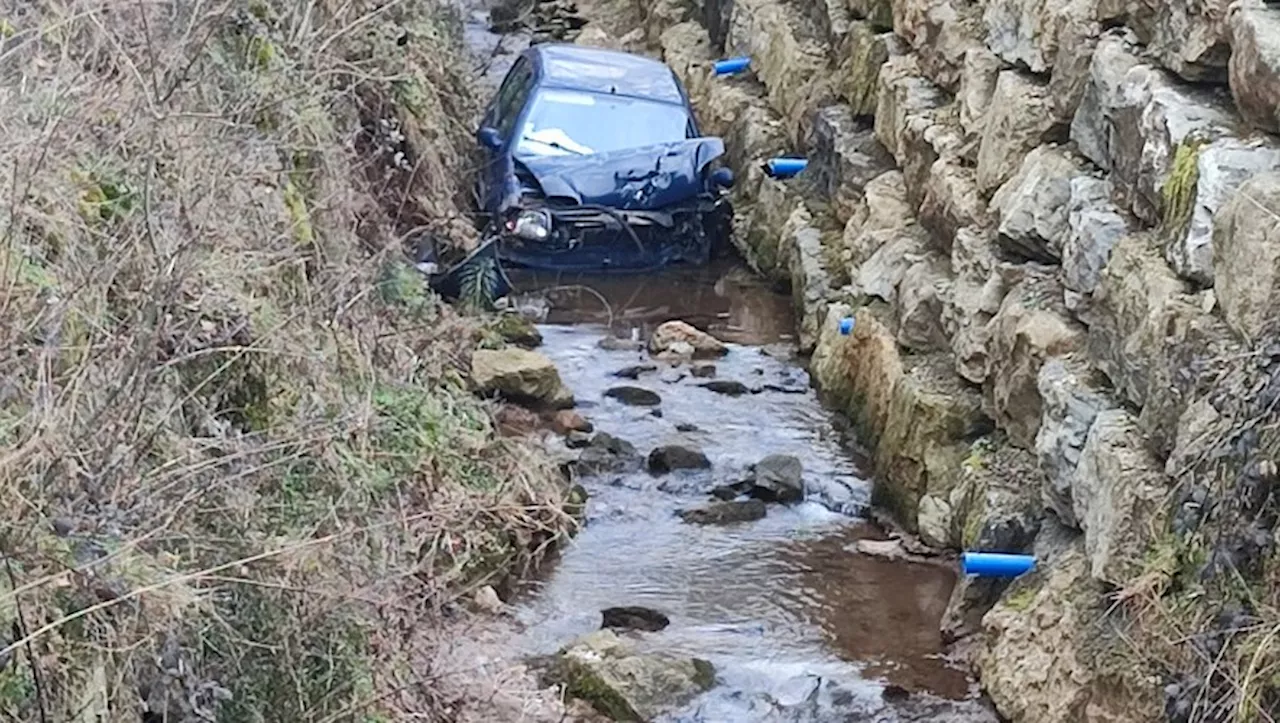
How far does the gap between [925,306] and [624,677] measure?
3.65 meters

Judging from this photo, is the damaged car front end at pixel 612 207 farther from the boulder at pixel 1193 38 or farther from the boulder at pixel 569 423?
the boulder at pixel 1193 38

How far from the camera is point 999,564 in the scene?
757cm

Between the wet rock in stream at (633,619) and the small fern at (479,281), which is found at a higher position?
the small fern at (479,281)

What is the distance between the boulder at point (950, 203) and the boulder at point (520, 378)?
2336 mm

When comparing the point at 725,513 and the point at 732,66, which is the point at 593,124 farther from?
the point at 725,513

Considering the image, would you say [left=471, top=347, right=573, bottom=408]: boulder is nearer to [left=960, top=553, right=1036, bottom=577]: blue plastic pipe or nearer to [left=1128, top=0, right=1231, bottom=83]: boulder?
[left=960, top=553, right=1036, bottom=577]: blue plastic pipe

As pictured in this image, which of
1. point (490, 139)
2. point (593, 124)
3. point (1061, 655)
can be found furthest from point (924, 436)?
point (490, 139)

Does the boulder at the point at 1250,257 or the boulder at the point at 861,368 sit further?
the boulder at the point at 861,368

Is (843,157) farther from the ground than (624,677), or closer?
farther from the ground

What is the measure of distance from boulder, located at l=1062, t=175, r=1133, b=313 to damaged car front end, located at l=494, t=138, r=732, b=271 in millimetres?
4885

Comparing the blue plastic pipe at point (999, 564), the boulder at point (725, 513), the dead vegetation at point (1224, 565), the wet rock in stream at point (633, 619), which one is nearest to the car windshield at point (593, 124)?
the boulder at point (725, 513)

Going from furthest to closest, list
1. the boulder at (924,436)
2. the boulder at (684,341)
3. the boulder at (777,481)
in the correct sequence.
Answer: the boulder at (684,341) < the boulder at (777,481) < the boulder at (924,436)

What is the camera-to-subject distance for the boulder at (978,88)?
10.1 m

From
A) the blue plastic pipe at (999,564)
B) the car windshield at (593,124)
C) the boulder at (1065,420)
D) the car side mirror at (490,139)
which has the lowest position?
the blue plastic pipe at (999,564)
